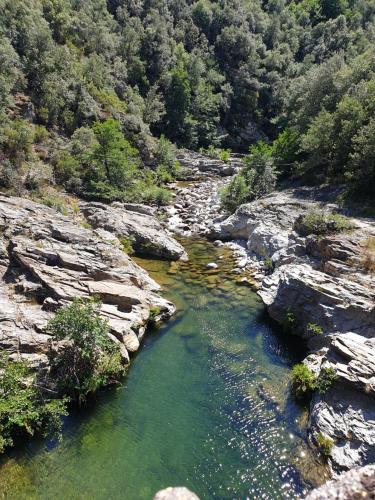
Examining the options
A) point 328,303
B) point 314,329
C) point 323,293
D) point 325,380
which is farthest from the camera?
point 323,293

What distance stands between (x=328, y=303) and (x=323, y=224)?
25.7 feet

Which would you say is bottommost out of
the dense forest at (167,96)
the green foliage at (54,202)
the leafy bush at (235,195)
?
the green foliage at (54,202)

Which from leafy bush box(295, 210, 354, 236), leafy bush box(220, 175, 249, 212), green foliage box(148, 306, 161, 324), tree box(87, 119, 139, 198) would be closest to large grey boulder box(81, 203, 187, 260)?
tree box(87, 119, 139, 198)

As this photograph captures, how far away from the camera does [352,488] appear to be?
12.5ft

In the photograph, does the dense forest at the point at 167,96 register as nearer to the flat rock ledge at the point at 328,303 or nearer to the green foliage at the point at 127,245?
the flat rock ledge at the point at 328,303

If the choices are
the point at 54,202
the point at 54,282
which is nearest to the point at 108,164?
the point at 54,202

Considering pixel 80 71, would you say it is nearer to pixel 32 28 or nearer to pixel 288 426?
pixel 32 28

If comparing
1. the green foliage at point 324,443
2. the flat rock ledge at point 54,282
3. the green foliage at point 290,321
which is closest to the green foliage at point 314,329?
the green foliage at point 290,321

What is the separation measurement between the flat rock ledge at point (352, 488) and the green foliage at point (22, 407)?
11.2 m

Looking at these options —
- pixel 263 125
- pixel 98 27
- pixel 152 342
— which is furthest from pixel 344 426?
pixel 263 125

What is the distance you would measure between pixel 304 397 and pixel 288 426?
1.70m

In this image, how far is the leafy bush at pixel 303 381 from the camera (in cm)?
1434

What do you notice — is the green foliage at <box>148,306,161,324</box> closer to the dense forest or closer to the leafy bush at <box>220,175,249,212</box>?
the dense forest

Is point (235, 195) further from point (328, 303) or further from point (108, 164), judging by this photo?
point (328, 303)
